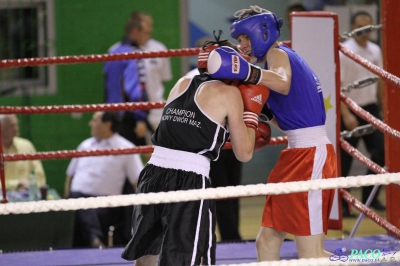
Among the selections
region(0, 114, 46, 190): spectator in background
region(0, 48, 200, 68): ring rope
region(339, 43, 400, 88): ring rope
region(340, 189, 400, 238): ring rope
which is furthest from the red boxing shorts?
region(0, 114, 46, 190): spectator in background

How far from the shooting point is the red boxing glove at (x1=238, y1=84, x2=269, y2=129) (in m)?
2.71

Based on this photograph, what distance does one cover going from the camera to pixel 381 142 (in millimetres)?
5617

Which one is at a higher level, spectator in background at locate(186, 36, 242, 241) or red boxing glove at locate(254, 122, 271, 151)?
red boxing glove at locate(254, 122, 271, 151)

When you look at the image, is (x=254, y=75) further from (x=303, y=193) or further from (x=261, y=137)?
(x=303, y=193)

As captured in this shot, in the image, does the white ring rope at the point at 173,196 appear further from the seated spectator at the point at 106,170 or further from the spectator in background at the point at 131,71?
the spectator in background at the point at 131,71

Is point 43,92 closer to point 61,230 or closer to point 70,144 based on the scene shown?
point 70,144

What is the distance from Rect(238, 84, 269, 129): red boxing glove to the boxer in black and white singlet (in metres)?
0.10

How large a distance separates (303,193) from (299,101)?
362 mm

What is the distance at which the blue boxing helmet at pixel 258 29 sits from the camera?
2936mm

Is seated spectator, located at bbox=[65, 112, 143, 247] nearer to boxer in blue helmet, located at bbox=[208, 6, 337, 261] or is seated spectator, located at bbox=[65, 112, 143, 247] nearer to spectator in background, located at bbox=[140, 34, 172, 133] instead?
spectator in background, located at bbox=[140, 34, 172, 133]

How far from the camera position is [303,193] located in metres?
2.90

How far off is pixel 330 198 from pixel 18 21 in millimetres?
4494

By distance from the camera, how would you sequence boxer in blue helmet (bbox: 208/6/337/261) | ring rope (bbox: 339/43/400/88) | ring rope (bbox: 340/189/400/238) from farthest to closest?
ring rope (bbox: 340/189/400/238) < ring rope (bbox: 339/43/400/88) < boxer in blue helmet (bbox: 208/6/337/261)

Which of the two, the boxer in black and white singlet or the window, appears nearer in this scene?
the boxer in black and white singlet
